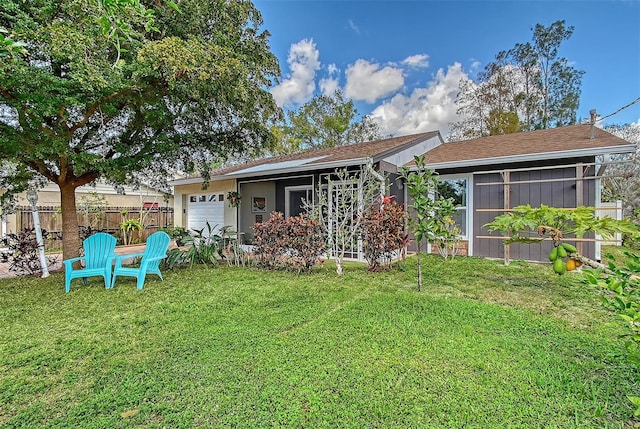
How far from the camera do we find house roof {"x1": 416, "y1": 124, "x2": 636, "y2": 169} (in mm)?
6691

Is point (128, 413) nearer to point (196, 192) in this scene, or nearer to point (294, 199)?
point (294, 199)

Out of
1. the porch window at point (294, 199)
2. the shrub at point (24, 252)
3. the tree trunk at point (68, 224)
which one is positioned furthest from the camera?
the porch window at point (294, 199)

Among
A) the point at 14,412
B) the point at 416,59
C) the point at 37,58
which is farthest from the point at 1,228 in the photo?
the point at 416,59

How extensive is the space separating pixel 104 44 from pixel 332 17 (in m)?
8.78

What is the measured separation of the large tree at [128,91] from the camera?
4.61 meters

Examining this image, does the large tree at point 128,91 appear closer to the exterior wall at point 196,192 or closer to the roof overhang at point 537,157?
the exterior wall at point 196,192

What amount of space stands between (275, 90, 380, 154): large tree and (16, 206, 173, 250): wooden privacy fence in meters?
12.9

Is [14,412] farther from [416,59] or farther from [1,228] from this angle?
[416,59]

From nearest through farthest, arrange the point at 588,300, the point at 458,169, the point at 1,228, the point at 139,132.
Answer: the point at 588,300
the point at 139,132
the point at 458,169
the point at 1,228

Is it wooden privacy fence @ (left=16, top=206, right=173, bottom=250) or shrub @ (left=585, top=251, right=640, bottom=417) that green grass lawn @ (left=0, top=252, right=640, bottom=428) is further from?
wooden privacy fence @ (left=16, top=206, right=173, bottom=250)

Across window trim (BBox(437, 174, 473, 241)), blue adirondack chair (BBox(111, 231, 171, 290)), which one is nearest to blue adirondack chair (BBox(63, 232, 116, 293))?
blue adirondack chair (BBox(111, 231, 171, 290))

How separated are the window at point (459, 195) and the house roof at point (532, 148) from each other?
1.84 feet

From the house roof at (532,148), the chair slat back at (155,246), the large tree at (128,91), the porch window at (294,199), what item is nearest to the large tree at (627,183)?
the house roof at (532,148)

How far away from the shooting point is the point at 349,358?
286 cm
